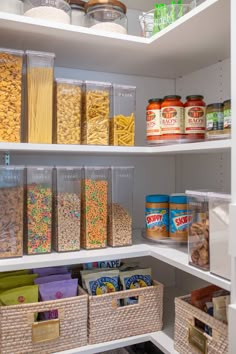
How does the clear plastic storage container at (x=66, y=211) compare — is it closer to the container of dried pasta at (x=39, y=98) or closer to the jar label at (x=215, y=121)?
the container of dried pasta at (x=39, y=98)

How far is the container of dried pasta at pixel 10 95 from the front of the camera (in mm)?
1045

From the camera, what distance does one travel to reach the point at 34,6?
1112mm

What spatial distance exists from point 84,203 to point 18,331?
Answer: 455 millimetres

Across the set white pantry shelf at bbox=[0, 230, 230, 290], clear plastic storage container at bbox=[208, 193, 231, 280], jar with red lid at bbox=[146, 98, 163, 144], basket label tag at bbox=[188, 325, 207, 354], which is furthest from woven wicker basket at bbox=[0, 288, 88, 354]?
jar with red lid at bbox=[146, 98, 163, 144]

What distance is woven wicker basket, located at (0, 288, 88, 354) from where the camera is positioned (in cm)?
→ 104

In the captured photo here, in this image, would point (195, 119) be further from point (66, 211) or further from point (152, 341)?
point (152, 341)

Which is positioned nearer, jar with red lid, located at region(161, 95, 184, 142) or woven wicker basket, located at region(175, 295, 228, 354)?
woven wicker basket, located at region(175, 295, 228, 354)

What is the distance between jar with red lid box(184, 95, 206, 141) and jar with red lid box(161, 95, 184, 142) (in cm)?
2

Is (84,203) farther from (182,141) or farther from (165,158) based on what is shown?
(165,158)

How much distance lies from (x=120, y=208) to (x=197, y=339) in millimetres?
514

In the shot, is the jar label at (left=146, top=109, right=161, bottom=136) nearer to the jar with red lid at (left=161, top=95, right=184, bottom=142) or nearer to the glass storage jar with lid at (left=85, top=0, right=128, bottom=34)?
the jar with red lid at (left=161, top=95, right=184, bottom=142)

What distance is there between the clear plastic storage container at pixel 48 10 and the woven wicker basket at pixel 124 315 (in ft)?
3.03

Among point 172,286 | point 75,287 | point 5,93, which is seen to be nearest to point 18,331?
point 75,287

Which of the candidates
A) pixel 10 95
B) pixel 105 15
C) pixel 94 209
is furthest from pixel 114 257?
pixel 105 15
